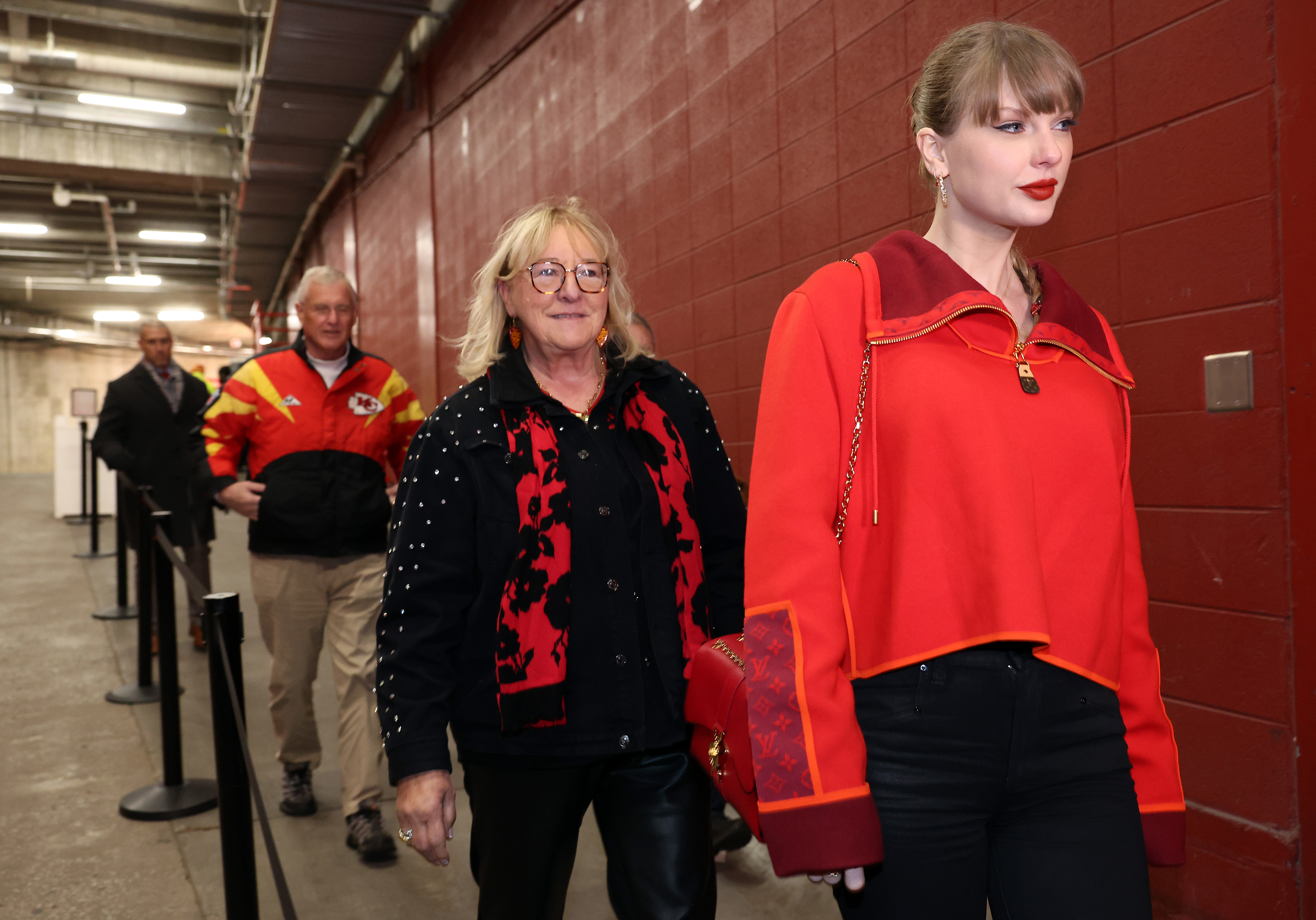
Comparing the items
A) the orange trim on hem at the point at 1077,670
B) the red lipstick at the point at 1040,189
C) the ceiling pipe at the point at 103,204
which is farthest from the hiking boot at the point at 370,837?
the ceiling pipe at the point at 103,204

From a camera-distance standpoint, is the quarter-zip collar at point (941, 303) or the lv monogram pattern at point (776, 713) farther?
the quarter-zip collar at point (941, 303)

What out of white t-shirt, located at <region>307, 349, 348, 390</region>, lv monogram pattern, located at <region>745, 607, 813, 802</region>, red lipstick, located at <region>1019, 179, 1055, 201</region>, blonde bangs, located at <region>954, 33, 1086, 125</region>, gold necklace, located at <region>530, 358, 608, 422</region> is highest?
blonde bangs, located at <region>954, 33, 1086, 125</region>

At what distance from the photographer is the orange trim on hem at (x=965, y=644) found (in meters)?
1.12

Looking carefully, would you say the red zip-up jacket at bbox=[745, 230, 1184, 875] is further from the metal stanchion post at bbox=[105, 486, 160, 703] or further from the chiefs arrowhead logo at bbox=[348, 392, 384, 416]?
the metal stanchion post at bbox=[105, 486, 160, 703]

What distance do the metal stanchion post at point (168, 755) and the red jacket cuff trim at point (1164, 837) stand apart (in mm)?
3156

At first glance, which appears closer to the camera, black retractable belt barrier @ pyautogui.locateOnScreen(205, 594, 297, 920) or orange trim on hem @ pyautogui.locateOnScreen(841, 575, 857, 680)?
orange trim on hem @ pyautogui.locateOnScreen(841, 575, 857, 680)

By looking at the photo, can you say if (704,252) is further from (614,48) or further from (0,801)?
(0,801)

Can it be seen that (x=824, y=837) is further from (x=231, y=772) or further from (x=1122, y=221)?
(x=1122, y=221)

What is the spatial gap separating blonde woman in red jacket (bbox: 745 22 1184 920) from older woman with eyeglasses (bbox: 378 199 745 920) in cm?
54

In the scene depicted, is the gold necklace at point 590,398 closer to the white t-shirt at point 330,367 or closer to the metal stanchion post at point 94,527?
the white t-shirt at point 330,367

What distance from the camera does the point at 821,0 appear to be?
3639 millimetres

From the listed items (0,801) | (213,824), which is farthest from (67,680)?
(213,824)

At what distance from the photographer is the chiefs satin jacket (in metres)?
3.35

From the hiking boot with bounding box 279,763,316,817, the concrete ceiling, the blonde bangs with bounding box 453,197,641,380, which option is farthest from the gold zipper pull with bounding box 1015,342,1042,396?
the concrete ceiling
